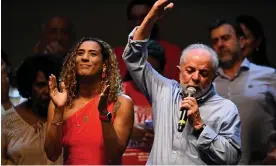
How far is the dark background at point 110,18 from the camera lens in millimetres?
3096

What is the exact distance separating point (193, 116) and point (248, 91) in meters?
0.86

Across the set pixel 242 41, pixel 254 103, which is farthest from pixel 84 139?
pixel 242 41

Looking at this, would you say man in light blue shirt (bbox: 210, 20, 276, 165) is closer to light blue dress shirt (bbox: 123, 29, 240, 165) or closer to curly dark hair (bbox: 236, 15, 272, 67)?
curly dark hair (bbox: 236, 15, 272, 67)

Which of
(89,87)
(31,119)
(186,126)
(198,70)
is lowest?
(31,119)

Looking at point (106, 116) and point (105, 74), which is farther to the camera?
point (105, 74)

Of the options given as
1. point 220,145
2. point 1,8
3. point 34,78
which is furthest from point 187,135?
point 1,8

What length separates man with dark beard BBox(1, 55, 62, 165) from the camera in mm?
2787

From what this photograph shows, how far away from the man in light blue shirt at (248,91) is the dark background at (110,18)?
128 millimetres

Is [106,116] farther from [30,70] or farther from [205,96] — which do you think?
[30,70]

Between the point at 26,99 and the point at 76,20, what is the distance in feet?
1.79

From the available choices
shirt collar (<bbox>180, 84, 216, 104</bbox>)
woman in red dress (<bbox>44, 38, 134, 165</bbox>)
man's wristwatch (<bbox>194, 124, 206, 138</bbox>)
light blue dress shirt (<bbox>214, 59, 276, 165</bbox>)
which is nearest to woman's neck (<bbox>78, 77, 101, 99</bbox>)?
woman in red dress (<bbox>44, 38, 134, 165</bbox>)

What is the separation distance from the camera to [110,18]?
3158mm

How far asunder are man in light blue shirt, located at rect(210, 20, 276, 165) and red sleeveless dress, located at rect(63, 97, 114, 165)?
758mm

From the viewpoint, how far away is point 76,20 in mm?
3156
